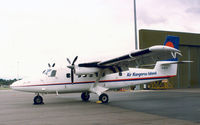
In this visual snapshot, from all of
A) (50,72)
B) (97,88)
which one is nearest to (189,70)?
(97,88)

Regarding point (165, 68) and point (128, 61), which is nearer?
point (128, 61)

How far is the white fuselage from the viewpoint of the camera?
14.5m

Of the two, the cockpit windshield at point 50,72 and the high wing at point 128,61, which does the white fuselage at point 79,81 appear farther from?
the high wing at point 128,61

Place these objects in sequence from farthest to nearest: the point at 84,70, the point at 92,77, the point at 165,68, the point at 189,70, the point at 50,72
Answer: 1. the point at 189,70
2. the point at 165,68
3. the point at 92,77
4. the point at 50,72
5. the point at 84,70

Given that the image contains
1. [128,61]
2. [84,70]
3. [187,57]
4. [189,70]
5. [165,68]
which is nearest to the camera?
[128,61]

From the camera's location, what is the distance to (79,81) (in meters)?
15.7

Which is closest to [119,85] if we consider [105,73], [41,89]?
[105,73]

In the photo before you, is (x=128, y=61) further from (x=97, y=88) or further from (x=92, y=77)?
(x=92, y=77)

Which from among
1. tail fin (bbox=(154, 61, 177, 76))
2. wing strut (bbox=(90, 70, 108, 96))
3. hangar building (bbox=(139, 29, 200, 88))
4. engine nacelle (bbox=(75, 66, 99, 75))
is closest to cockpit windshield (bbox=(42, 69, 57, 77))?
engine nacelle (bbox=(75, 66, 99, 75))

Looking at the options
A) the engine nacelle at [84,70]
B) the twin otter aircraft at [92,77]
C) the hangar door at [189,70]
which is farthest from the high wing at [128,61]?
the hangar door at [189,70]

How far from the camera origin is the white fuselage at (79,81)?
14463mm

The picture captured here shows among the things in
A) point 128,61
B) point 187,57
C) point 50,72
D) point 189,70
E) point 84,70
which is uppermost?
point 187,57

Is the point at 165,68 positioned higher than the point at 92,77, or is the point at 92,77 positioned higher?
the point at 165,68

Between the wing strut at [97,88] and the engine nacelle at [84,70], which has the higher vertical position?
the engine nacelle at [84,70]
